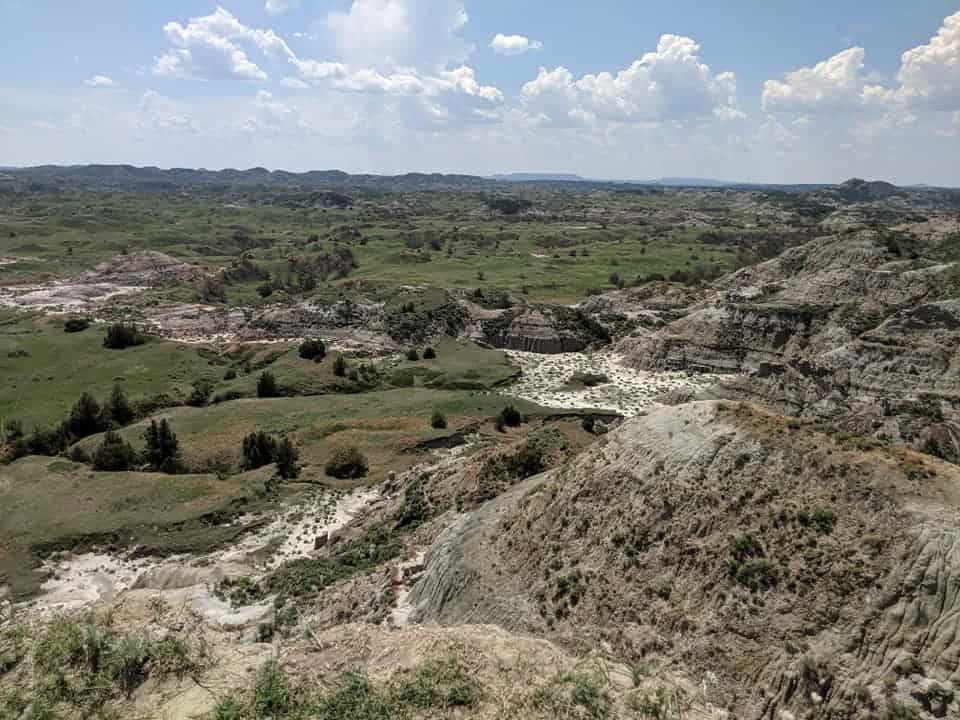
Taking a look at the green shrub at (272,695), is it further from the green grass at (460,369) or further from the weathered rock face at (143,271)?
the weathered rock face at (143,271)

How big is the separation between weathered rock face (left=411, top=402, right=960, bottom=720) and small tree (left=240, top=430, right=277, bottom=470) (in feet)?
66.9

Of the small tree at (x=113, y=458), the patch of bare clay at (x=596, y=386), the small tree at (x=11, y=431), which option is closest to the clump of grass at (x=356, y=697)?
the small tree at (x=113, y=458)

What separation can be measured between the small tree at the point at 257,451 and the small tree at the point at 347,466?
397 centimetres

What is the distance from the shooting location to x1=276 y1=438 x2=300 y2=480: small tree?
37.9m

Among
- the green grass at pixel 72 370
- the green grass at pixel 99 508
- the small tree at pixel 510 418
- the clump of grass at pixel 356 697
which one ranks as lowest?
the green grass at pixel 72 370

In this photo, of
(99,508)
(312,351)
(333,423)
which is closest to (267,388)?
→ (312,351)

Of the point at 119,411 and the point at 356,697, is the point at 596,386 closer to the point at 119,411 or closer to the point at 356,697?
the point at 119,411

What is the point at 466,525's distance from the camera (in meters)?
24.5

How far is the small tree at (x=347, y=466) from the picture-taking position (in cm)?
3856

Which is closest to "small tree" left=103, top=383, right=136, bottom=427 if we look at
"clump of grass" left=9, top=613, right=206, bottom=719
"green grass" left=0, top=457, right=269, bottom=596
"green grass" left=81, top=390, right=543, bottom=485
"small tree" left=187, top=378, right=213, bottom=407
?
"green grass" left=81, top=390, right=543, bottom=485

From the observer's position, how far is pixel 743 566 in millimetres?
16609

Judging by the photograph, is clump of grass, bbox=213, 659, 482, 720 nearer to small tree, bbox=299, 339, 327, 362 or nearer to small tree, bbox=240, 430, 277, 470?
small tree, bbox=240, 430, 277, 470

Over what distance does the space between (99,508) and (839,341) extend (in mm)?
57893

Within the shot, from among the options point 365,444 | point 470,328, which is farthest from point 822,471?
point 470,328
